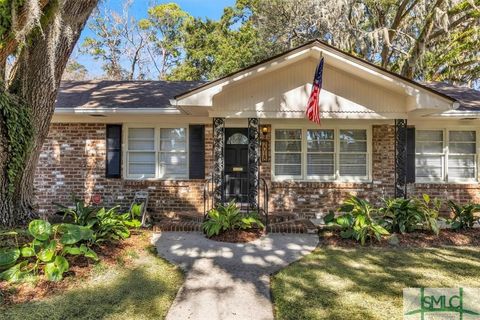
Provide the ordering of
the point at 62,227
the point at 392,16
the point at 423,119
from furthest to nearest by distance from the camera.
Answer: the point at 392,16 → the point at 423,119 → the point at 62,227

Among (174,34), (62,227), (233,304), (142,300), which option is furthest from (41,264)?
(174,34)

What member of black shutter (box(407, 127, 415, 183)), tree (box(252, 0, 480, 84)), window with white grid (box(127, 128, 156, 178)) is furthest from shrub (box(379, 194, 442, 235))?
tree (box(252, 0, 480, 84))

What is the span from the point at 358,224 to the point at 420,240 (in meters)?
1.25

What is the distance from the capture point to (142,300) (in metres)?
3.85

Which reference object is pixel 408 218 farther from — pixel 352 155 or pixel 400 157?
pixel 352 155

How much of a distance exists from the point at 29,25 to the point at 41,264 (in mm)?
3146

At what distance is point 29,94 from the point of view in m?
5.01

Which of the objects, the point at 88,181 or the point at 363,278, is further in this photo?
the point at 88,181

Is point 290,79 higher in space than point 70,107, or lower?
higher

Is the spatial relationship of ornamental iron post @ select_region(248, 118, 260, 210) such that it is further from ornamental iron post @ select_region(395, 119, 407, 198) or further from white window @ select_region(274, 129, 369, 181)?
ornamental iron post @ select_region(395, 119, 407, 198)

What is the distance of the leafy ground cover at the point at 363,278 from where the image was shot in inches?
145

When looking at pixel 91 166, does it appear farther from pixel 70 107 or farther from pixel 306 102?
pixel 306 102

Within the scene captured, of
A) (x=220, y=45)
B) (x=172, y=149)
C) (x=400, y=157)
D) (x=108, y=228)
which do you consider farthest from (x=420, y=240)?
(x=220, y=45)

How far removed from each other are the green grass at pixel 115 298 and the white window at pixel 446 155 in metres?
7.35
